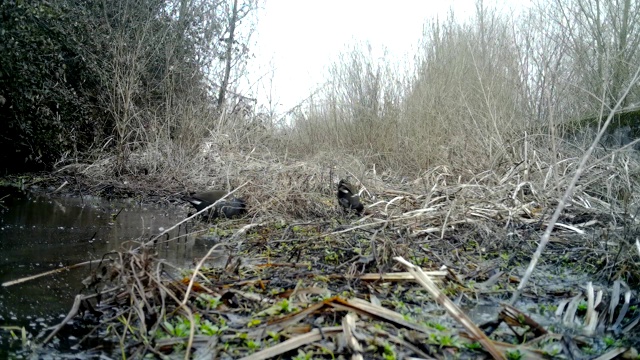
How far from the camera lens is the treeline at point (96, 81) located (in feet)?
30.3

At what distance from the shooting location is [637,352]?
1.99m

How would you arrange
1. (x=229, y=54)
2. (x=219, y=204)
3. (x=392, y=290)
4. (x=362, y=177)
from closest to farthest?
(x=392, y=290) < (x=219, y=204) < (x=362, y=177) < (x=229, y=54)

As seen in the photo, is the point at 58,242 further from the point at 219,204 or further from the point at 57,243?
the point at 219,204

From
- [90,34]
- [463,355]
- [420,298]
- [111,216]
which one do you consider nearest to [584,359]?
[463,355]

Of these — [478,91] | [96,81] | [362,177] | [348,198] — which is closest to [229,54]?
[96,81]

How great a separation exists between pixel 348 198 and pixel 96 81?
7423 millimetres

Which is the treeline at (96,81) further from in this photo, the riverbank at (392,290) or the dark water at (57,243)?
the riverbank at (392,290)

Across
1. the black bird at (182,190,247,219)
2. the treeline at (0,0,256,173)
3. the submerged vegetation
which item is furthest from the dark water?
the treeline at (0,0,256,173)

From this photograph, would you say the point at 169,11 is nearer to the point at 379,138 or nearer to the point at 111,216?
the point at 379,138

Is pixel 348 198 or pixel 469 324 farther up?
pixel 348 198

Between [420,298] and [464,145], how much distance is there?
199 inches

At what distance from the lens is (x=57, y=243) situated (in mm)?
4059

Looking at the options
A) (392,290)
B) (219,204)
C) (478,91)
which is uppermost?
(478,91)

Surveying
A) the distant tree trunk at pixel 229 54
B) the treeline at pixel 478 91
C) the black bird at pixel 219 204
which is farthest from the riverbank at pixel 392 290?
the distant tree trunk at pixel 229 54
